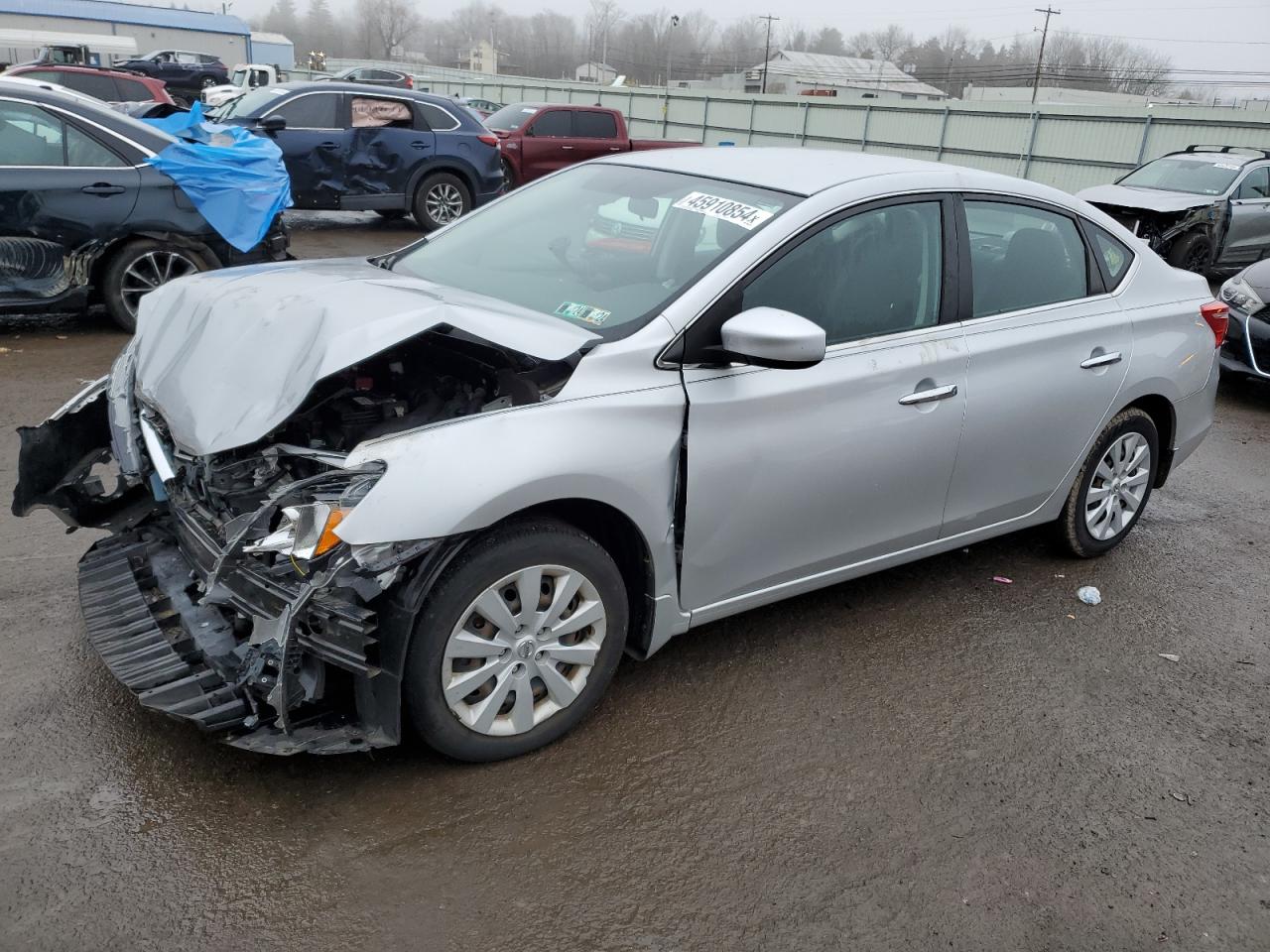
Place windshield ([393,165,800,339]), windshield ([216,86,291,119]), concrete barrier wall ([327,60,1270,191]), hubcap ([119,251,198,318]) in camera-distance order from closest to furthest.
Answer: windshield ([393,165,800,339])
hubcap ([119,251,198,318])
windshield ([216,86,291,119])
concrete barrier wall ([327,60,1270,191])

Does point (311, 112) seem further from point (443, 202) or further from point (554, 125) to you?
point (554, 125)

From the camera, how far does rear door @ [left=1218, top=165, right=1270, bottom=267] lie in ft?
41.7

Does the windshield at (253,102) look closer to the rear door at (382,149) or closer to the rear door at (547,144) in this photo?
the rear door at (382,149)

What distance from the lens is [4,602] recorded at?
149 inches

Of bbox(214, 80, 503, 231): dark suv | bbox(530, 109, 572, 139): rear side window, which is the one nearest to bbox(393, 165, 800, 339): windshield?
bbox(214, 80, 503, 231): dark suv

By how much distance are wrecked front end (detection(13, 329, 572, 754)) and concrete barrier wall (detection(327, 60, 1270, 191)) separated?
1993 centimetres

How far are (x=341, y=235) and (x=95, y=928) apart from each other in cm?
1203

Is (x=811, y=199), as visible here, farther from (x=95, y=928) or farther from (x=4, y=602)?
(x=4, y=602)

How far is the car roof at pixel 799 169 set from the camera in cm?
373

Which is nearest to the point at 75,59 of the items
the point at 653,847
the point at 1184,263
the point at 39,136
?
the point at 39,136

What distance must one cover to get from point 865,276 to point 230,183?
570cm

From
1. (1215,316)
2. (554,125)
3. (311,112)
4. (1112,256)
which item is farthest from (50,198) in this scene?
(554,125)

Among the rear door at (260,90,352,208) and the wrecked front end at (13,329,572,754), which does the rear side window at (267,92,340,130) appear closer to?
the rear door at (260,90,352,208)

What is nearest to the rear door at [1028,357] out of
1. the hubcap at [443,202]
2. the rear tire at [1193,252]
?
the rear tire at [1193,252]
